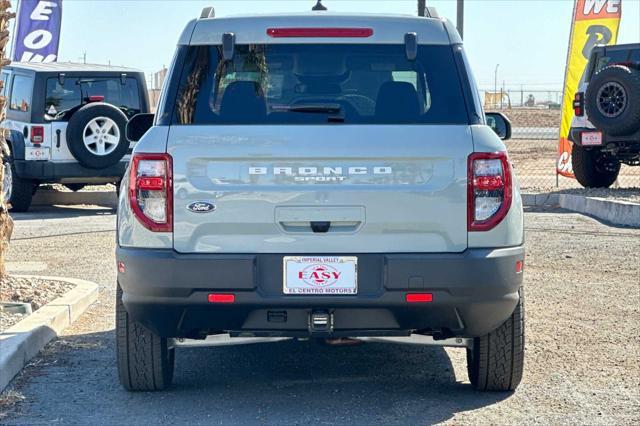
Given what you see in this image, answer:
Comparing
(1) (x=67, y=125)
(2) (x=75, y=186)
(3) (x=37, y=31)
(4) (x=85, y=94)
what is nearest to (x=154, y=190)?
(1) (x=67, y=125)

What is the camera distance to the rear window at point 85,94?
52.6ft

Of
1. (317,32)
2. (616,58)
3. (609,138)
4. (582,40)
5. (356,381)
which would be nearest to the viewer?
(317,32)

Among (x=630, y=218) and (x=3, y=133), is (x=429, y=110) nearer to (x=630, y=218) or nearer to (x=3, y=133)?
(x=3, y=133)

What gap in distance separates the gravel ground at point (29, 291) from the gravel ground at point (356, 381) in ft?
1.05

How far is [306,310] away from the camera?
5.45 metres

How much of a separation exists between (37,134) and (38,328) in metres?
9.16

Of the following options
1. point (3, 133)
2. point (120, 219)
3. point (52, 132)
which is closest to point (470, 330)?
point (120, 219)

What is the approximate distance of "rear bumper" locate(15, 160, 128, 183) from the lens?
15.9 metres

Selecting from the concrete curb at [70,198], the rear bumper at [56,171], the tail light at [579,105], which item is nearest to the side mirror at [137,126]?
the rear bumper at [56,171]

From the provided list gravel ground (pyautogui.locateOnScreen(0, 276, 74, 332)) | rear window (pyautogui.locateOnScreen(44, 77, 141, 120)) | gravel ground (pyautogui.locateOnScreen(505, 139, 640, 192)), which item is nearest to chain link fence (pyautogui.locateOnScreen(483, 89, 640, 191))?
gravel ground (pyautogui.locateOnScreen(505, 139, 640, 192))

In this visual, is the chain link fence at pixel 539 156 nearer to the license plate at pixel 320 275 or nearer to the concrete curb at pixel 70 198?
the concrete curb at pixel 70 198

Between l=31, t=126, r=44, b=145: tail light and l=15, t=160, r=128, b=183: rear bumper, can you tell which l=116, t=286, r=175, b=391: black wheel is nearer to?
l=15, t=160, r=128, b=183: rear bumper

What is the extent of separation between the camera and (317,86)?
6.01m

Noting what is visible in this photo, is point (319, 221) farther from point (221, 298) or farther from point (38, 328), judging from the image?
point (38, 328)
